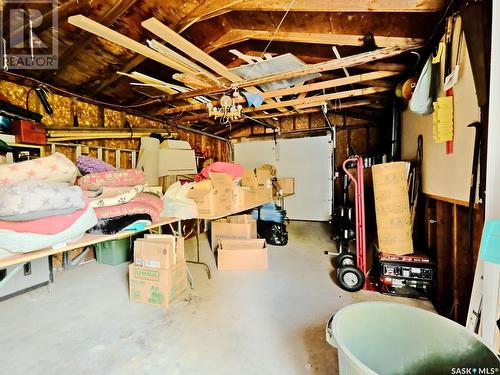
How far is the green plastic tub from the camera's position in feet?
10.7

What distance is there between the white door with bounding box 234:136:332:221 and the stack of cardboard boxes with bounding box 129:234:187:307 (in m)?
4.23

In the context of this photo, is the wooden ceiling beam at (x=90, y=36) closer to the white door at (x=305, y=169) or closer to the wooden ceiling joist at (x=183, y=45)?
Answer: the wooden ceiling joist at (x=183, y=45)

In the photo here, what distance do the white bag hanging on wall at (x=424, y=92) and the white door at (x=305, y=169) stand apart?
3633 mm

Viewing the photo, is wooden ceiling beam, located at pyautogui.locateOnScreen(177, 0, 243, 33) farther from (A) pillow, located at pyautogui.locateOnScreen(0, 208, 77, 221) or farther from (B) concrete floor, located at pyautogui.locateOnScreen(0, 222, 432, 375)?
(B) concrete floor, located at pyautogui.locateOnScreen(0, 222, 432, 375)

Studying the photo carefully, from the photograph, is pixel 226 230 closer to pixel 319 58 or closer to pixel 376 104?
pixel 319 58

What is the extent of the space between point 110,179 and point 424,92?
110 inches

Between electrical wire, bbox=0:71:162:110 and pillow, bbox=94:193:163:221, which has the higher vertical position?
electrical wire, bbox=0:71:162:110

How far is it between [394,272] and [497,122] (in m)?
1.55

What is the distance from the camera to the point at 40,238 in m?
1.32

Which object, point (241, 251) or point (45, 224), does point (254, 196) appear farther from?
point (45, 224)

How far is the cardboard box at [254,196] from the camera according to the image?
10.9 feet

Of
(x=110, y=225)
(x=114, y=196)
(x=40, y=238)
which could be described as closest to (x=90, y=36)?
(x=114, y=196)

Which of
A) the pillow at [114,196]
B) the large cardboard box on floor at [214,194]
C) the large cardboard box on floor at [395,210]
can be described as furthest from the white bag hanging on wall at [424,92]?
the pillow at [114,196]

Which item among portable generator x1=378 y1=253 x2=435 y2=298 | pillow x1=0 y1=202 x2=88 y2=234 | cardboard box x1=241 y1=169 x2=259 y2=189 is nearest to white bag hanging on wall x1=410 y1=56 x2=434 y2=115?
portable generator x1=378 y1=253 x2=435 y2=298
